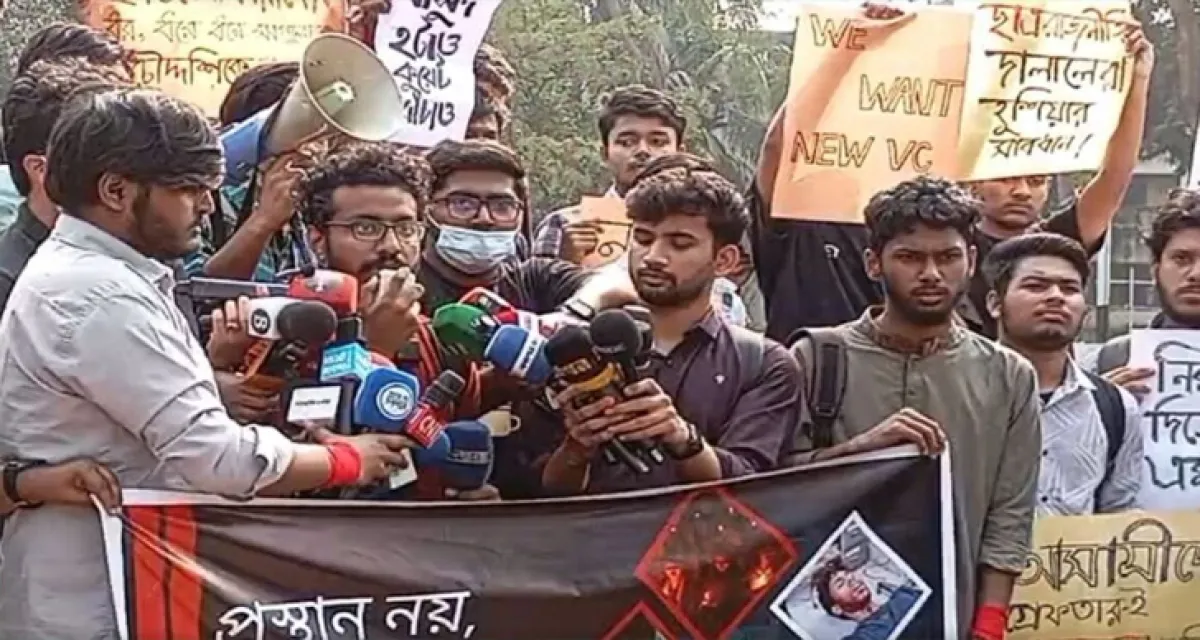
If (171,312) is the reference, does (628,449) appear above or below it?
below

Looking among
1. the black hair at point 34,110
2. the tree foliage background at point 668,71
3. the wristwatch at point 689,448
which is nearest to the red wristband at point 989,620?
the wristwatch at point 689,448

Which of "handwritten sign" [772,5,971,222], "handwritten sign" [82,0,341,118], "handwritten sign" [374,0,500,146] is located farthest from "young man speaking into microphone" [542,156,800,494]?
"handwritten sign" [82,0,341,118]

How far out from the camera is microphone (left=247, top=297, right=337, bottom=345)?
3871mm

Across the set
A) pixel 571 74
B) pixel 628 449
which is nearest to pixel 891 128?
pixel 628 449

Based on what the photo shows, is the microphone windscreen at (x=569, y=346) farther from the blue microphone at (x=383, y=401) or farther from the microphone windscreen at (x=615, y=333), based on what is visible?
the blue microphone at (x=383, y=401)

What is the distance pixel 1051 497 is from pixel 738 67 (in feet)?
56.0

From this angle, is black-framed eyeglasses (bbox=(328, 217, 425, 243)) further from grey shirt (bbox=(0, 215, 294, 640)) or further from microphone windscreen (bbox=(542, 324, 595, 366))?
grey shirt (bbox=(0, 215, 294, 640))

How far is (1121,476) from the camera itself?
211 inches

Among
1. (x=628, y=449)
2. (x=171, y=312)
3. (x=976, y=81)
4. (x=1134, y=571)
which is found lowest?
(x=1134, y=571)

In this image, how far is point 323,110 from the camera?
4680 mm

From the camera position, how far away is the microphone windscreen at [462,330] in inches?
166

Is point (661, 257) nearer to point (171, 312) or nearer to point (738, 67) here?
point (171, 312)

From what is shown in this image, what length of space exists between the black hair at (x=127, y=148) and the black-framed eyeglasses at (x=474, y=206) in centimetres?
113

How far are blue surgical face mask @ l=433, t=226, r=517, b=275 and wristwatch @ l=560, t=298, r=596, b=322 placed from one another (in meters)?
0.30
